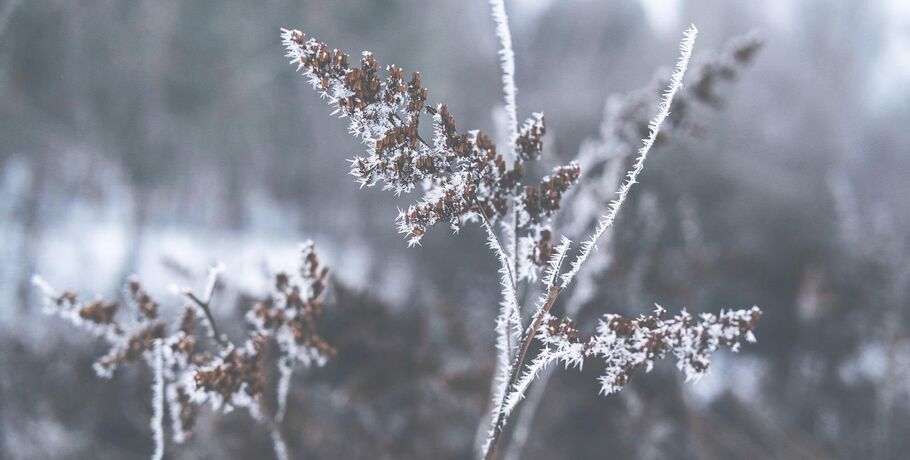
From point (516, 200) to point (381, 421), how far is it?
2787 millimetres

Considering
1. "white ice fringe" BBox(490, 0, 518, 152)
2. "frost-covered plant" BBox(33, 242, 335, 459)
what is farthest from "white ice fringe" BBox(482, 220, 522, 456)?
"frost-covered plant" BBox(33, 242, 335, 459)

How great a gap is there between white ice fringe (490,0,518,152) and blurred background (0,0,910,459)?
36.1 inches

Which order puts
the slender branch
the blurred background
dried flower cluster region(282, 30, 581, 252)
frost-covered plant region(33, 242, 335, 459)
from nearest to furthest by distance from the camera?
1. dried flower cluster region(282, 30, 581, 252)
2. the slender branch
3. frost-covered plant region(33, 242, 335, 459)
4. the blurred background

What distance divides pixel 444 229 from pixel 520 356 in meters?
7.33

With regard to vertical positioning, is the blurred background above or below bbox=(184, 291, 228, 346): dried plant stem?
above

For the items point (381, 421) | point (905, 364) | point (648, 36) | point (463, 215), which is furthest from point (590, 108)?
point (463, 215)

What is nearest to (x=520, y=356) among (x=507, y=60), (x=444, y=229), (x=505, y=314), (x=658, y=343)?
(x=505, y=314)

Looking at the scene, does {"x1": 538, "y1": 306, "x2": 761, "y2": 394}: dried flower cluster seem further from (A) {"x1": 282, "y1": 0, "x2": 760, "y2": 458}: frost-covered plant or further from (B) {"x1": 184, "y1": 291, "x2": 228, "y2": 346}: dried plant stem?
(B) {"x1": 184, "y1": 291, "x2": 228, "y2": 346}: dried plant stem

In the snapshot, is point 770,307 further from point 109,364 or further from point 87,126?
point 87,126

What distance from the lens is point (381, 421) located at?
386 cm

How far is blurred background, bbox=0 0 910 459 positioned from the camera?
12.7ft

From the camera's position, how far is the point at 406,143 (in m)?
1.35

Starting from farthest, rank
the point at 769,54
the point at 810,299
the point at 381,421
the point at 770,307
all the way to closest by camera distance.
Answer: the point at 769,54, the point at 770,307, the point at 810,299, the point at 381,421

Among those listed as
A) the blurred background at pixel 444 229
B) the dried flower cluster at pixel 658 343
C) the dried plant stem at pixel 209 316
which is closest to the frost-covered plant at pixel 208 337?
the dried plant stem at pixel 209 316
